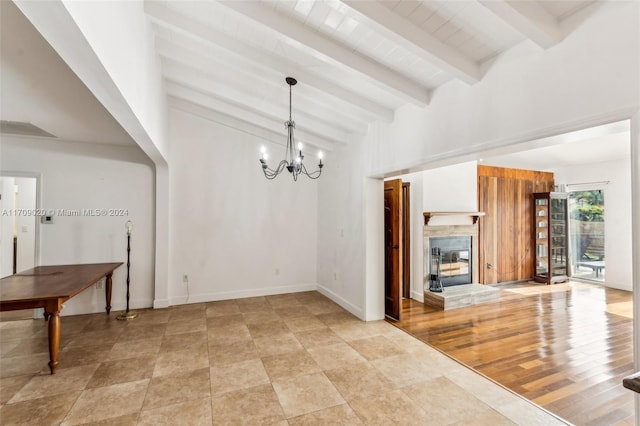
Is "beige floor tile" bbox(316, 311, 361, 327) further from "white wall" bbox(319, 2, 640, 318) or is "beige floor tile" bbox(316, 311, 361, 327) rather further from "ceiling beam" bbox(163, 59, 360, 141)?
"ceiling beam" bbox(163, 59, 360, 141)

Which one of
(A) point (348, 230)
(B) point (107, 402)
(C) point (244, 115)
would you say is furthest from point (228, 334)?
(C) point (244, 115)

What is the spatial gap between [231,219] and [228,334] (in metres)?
2.13

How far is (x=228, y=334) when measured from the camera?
3.58 m

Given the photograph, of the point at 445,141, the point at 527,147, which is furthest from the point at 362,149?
the point at 527,147

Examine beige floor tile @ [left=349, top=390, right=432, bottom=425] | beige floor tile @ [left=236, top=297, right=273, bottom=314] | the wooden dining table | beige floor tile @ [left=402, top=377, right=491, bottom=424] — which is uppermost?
the wooden dining table

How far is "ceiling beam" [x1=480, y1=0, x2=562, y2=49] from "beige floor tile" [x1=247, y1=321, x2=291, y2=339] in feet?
12.1

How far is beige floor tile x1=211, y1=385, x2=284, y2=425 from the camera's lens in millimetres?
2092

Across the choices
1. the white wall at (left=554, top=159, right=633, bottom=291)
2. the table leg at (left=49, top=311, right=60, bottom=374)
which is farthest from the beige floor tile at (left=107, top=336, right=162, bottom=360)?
the white wall at (left=554, top=159, right=633, bottom=291)

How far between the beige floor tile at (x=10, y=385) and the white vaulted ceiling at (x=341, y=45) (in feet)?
11.1

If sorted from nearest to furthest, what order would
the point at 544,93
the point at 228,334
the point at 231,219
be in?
the point at 544,93
the point at 228,334
the point at 231,219

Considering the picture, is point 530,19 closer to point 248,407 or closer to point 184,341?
point 248,407

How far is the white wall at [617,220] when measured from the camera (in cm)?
584

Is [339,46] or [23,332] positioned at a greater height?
[339,46]

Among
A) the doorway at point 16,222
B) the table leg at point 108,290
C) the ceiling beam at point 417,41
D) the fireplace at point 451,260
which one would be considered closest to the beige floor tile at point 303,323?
the fireplace at point 451,260
